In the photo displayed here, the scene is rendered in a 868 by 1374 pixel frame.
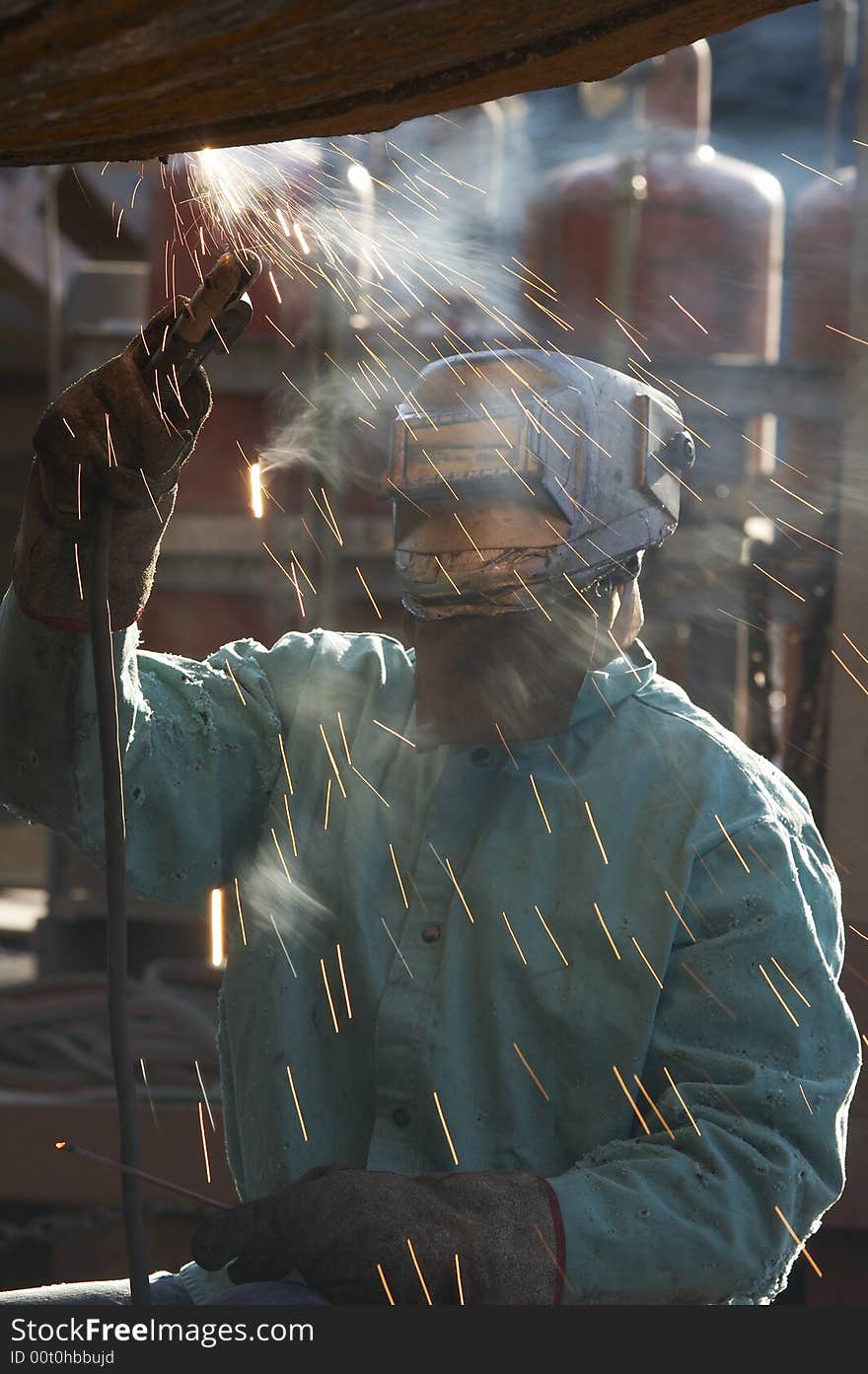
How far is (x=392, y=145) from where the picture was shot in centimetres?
533

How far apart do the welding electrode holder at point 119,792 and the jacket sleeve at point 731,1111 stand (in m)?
0.46

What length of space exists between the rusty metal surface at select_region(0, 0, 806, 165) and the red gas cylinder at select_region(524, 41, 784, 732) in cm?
312

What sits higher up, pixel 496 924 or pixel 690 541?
pixel 496 924

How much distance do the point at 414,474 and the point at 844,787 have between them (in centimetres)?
147

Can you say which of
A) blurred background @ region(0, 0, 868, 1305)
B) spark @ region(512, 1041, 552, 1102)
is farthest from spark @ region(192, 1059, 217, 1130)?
spark @ region(512, 1041, 552, 1102)

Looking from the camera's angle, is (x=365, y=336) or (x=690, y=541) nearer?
(x=690, y=541)

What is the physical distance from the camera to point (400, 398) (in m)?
4.21

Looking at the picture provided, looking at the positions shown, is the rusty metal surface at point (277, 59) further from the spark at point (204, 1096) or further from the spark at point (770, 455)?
the spark at point (770, 455)

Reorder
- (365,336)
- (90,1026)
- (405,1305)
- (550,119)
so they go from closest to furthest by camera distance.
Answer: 1. (405,1305)
2. (90,1026)
3. (365,336)
4. (550,119)

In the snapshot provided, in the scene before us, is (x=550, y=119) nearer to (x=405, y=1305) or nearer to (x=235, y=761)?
(x=235, y=761)

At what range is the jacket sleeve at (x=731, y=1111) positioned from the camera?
1487 mm

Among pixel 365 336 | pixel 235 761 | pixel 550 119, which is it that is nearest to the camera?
pixel 235 761

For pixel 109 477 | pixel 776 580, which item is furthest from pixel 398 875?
pixel 776 580

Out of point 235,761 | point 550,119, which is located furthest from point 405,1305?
point 550,119
